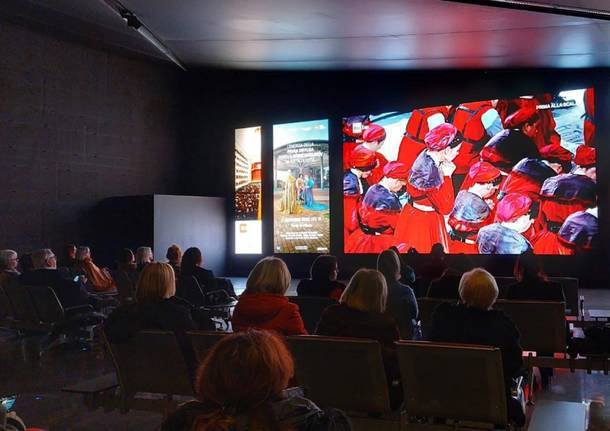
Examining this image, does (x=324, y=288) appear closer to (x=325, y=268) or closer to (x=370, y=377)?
(x=325, y=268)

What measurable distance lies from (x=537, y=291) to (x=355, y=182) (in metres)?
8.93

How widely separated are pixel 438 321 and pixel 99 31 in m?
11.6

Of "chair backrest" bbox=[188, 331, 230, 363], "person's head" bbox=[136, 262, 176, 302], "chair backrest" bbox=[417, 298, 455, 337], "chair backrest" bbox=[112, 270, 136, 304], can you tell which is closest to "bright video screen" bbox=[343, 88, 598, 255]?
"chair backrest" bbox=[112, 270, 136, 304]

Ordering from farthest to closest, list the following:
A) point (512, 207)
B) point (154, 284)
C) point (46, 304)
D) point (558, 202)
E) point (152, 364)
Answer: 1. point (512, 207)
2. point (558, 202)
3. point (46, 304)
4. point (154, 284)
5. point (152, 364)

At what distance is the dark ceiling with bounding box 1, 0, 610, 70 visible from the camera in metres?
9.20

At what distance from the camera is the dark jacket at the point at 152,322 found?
346 centimetres

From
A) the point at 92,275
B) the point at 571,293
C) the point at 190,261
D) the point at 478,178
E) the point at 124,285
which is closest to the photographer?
the point at 571,293

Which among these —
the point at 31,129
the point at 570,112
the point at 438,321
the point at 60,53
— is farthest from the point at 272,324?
the point at 60,53

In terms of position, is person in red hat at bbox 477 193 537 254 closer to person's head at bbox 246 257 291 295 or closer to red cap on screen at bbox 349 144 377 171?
red cap on screen at bbox 349 144 377 171

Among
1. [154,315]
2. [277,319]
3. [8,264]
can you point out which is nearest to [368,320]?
[277,319]

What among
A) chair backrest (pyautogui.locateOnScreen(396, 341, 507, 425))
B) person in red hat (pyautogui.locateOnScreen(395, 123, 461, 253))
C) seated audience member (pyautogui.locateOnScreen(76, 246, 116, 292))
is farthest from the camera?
person in red hat (pyautogui.locateOnScreen(395, 123, 461, 253))

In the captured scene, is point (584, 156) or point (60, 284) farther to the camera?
point (584, 156)

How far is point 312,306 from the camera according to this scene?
4.82 meters

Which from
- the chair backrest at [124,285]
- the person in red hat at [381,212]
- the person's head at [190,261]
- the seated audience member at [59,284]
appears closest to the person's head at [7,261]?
the seated audience member at [59,284]
